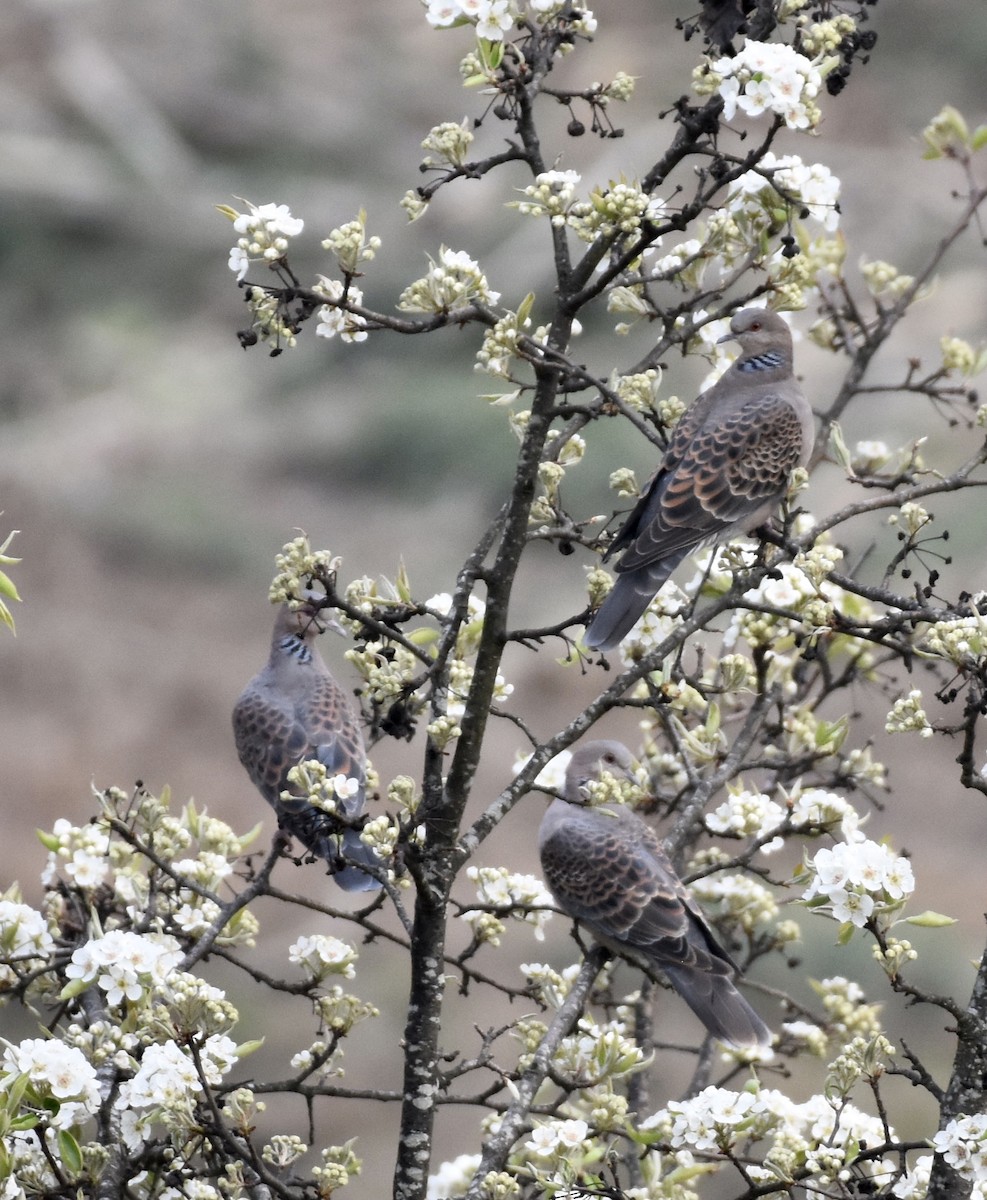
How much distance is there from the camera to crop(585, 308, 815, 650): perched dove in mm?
3428

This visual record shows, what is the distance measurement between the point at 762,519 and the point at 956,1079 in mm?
1622

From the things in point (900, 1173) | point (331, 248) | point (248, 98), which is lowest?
point (900, 1173)

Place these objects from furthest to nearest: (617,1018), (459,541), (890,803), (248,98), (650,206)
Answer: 1. (248,98)
2. (459,541)
3. (890,803)
4. (617,1018)
5. (650,206)

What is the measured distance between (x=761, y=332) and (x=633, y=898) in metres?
1.33

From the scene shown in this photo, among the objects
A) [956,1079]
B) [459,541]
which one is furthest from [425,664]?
[459,541]

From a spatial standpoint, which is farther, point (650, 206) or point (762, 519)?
point (762, 519)

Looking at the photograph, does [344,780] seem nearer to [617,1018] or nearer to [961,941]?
[617,1018]

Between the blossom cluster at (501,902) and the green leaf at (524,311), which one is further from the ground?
the green leaf at (524,311)

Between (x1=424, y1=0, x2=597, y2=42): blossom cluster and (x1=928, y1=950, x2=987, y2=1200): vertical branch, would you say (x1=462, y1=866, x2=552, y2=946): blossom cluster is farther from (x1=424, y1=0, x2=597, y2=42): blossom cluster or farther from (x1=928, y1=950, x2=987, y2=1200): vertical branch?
(x1=424, y1=0, x2=597, y2=42): blossom cluster

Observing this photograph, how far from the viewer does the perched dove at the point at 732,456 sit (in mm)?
3428

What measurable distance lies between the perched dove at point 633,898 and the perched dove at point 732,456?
0.55 meters

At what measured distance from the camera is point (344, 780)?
6.88 feet

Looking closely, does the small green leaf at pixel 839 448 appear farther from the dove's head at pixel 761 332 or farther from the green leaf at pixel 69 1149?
the green leaf at pixel 69 1149

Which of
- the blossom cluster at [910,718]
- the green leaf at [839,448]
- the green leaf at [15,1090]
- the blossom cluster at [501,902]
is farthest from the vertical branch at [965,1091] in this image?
the green leaf at [15,1090]
